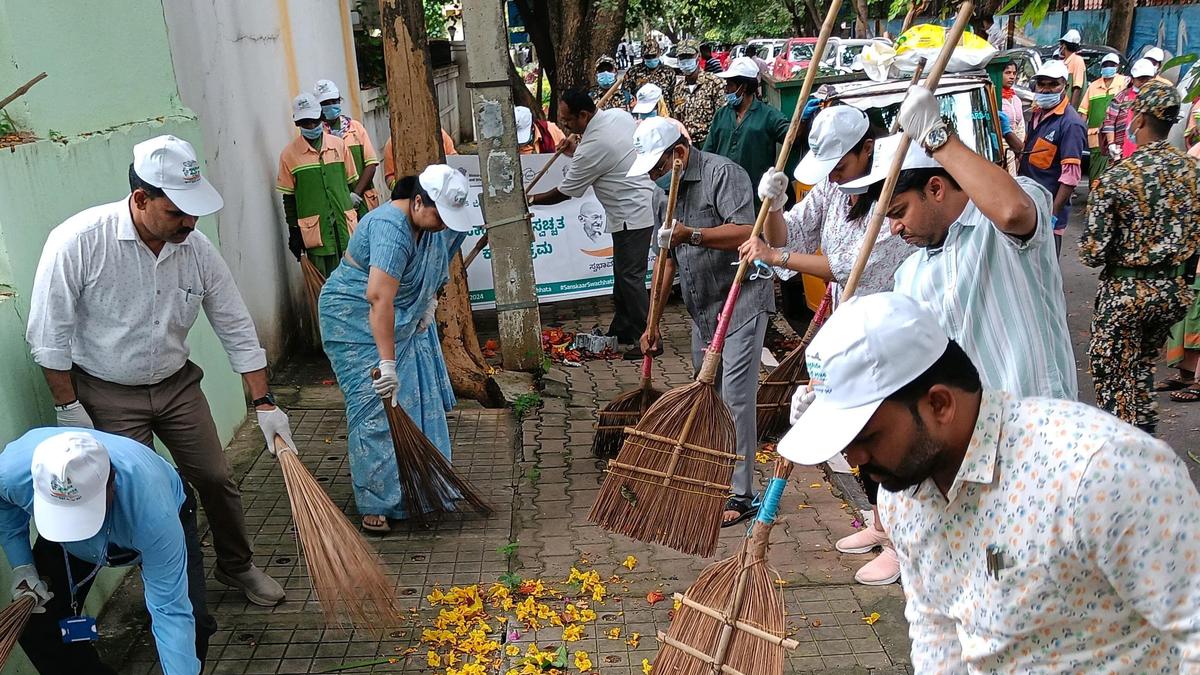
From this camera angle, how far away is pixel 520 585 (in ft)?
14.7

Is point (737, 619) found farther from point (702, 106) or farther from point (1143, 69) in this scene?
point (1143, 69)

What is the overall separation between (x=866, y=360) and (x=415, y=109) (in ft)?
17.9

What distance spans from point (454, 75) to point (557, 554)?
15.5 m

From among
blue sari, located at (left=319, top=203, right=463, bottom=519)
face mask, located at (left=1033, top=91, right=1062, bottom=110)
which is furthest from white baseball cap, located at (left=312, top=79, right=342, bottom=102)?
face mask, located at (left=1033, top=91, right=1062, bottom=110)

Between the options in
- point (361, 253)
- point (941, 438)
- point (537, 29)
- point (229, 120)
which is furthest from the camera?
point (537, 29)

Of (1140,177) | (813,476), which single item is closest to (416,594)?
(813,476)

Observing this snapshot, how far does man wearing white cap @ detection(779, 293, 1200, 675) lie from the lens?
1.58 meters

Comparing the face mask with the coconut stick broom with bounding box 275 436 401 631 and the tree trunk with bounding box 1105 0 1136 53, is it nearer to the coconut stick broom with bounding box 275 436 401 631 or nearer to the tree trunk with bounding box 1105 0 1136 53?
the coconut stick broom with bounding box 275 436 401 631

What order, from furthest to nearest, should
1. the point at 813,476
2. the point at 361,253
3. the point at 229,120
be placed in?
the point at 229,120
the point at 813,476
the point at 361,253

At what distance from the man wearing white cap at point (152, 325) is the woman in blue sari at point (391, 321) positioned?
0.63 meters

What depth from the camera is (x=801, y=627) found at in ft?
13.4

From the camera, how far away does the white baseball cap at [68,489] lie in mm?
2818

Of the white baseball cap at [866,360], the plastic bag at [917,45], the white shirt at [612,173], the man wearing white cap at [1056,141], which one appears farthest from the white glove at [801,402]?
the man wearing white cap at [1056,141]

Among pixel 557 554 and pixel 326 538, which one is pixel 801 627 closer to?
pixel 557 554
